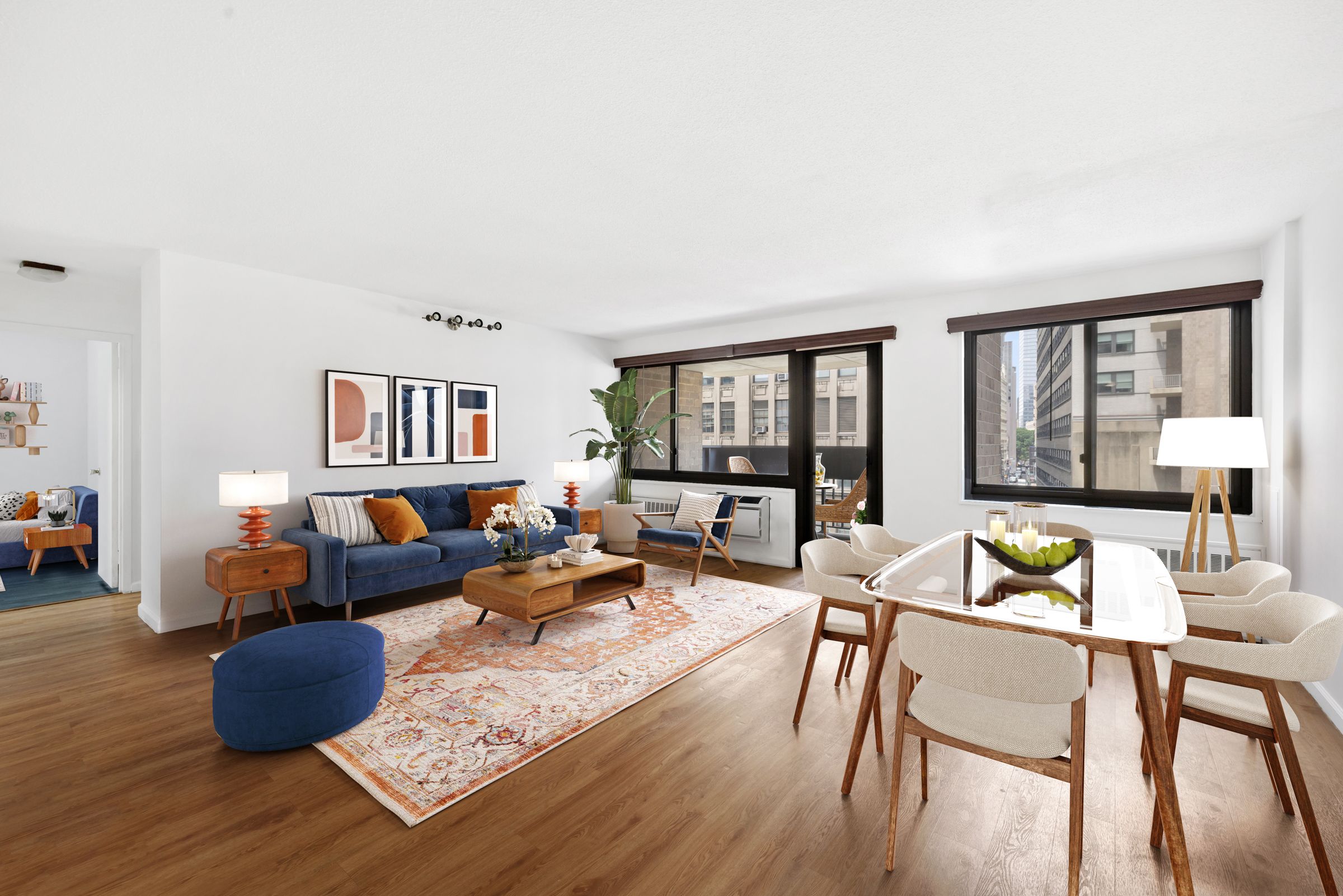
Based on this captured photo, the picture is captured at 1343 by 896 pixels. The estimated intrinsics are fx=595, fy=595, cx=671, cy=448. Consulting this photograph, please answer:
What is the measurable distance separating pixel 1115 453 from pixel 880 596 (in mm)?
3749

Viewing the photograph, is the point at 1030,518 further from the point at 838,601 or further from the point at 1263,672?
the point at 1263,672

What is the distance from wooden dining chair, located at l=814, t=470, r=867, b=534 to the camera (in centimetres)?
612

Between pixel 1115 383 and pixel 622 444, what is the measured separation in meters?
4.66

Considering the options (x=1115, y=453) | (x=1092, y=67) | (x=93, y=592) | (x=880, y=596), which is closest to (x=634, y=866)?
(x=880, y=596)

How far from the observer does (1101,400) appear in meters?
4.68

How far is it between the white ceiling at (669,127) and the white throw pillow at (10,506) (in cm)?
374

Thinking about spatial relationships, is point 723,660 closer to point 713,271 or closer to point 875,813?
point 875,813

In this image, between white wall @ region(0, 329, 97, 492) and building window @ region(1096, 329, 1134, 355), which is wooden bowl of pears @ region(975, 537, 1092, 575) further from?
white wall @ region(0, 329, 97, 492)

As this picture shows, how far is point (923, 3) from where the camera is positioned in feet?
5.81

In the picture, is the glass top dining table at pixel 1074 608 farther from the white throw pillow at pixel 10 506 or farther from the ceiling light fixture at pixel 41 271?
the white throw pillow at pixel 10 506

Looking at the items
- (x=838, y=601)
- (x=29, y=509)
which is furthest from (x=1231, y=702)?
(x=29, y=509)

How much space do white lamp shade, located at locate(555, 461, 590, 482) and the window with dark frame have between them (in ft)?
12.1

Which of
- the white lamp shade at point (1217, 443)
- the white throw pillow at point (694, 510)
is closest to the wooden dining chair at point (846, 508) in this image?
the white throw pillow at point (694, 510)

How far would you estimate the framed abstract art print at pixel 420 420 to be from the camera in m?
5.50
